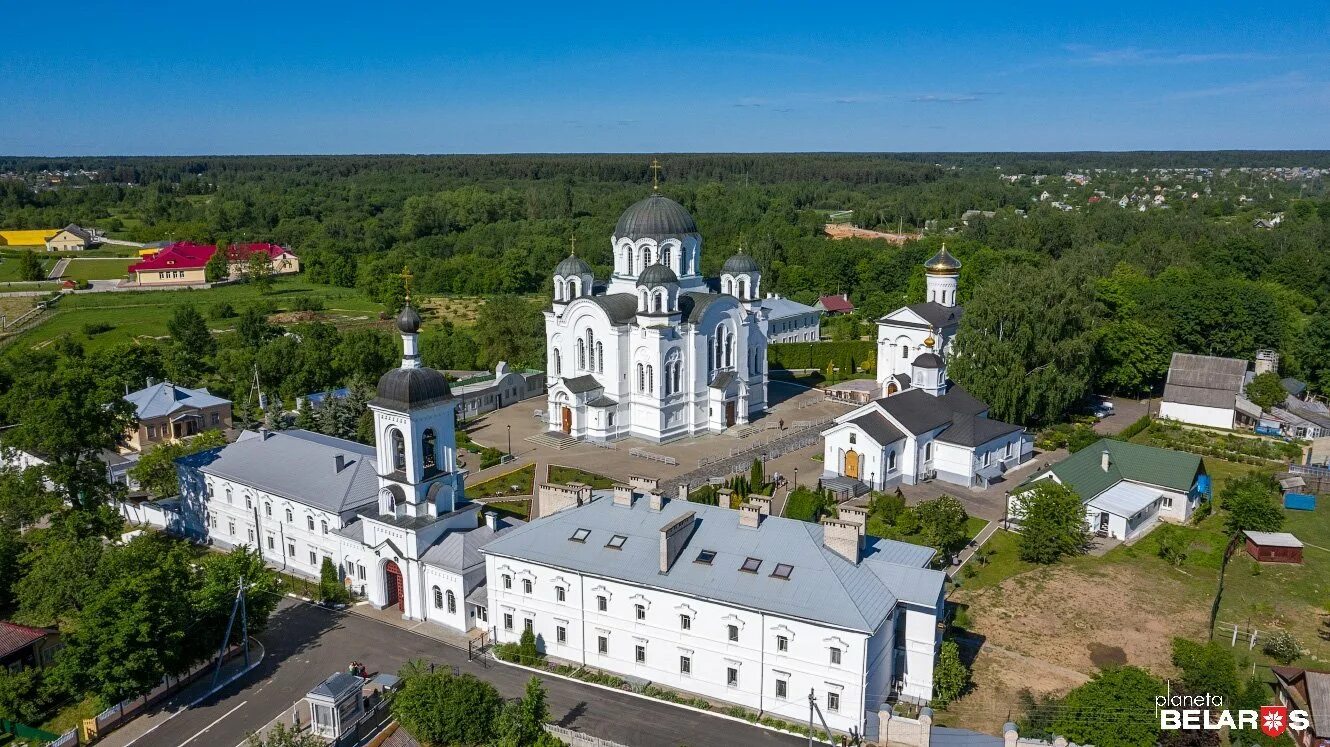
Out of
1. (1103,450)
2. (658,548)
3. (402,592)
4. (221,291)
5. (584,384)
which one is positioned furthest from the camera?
(221,291)

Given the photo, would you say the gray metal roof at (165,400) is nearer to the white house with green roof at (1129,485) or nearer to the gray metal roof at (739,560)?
the gray metal roof at (739,560)

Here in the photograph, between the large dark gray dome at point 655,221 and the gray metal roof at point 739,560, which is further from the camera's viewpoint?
the large dark gray dome at point 655,221

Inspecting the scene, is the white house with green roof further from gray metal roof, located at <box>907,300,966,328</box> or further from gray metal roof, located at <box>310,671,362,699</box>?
gray metal roof, located at <box>310,671,362,699</box>

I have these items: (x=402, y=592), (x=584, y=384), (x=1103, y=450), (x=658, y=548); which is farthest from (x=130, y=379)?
(x=1103, y=450)

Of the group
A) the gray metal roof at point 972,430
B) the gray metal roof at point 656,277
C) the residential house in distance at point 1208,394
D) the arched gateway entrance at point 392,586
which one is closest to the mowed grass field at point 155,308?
the gray metal roof at point 656,277

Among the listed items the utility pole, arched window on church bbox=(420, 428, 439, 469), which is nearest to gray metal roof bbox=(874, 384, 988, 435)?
arched window on church bbox=(420, 428, 439, 469)

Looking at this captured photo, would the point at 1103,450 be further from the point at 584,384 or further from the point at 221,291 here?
the point at 221,291
